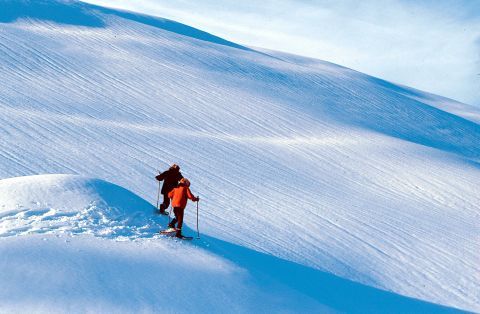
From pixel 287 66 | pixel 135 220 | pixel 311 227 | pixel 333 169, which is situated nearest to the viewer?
pixel 135 220

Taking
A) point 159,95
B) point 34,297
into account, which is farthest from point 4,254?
point 159,95

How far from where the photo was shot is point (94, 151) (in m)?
14.4

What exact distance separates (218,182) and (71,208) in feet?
22.7

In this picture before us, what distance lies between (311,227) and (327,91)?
69.6 ft

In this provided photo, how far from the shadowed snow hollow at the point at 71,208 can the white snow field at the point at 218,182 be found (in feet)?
0.09

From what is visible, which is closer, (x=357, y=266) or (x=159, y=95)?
(x=357, y=266)

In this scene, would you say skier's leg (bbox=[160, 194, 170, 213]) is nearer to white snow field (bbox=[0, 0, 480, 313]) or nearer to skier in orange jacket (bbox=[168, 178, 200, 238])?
white snow field (bbox=[0, 0, 480, 313])

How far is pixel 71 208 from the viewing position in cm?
715

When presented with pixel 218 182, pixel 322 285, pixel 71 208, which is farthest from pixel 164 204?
pixel 218 182

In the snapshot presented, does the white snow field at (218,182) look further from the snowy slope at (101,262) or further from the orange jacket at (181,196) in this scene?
the orange jacket at (181,196)

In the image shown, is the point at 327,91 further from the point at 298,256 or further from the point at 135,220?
the point at 135,220

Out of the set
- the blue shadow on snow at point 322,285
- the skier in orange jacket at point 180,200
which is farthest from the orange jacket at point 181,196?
the blue shadow on snow at point 322,285

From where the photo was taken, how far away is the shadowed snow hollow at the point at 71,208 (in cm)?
673

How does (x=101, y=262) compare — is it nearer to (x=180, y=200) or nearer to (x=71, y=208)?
(x=71, y=208)
